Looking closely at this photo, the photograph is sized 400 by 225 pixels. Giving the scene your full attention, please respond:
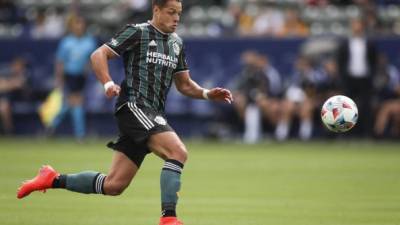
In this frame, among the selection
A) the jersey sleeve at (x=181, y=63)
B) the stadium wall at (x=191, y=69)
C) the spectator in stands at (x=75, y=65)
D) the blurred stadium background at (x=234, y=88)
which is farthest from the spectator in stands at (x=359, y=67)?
the jersey sleeve at (x=181, y=63)

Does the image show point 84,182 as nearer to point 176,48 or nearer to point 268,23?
point 176,48

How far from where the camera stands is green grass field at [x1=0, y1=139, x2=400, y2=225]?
10.3 metres

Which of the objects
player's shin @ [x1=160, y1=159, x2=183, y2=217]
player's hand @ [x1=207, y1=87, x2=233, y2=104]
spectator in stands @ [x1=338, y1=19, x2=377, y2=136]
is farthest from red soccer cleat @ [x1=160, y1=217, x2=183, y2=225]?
spectator in stands @ [x1=338, y1=19, x2=377, y2=136]

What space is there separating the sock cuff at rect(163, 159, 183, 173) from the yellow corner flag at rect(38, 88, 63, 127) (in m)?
15.6

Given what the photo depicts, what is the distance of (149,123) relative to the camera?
8984 millimetres

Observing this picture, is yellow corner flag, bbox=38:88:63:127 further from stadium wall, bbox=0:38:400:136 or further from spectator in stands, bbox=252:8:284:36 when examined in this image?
spectator in stands, bbox=252:8:284:36

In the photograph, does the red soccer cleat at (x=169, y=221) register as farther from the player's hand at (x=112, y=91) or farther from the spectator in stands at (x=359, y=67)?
the spectator in stands at (x=359, y=67)

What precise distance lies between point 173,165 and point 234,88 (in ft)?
53.1

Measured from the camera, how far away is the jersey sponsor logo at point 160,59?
9.28 metres

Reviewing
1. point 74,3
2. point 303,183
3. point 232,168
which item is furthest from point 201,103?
point 303,183

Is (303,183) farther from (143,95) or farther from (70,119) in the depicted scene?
(70,119)

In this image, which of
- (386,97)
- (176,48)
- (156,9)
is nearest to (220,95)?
(176,48)

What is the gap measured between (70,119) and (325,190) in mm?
14235

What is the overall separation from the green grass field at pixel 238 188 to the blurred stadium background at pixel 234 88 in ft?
0.19
